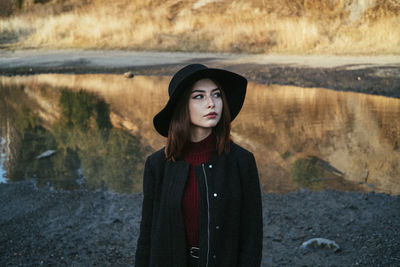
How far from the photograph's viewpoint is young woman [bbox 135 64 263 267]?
2338mm

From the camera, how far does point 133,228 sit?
5.84 meters

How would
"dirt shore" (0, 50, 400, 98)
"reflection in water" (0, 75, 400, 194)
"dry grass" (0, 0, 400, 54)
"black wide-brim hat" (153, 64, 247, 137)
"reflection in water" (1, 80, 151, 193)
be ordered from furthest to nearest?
"dry grass" (0, 0, 400, 54), "dirt shore" (0, 50, 400, 98), "reflection in water" (1, 80, 151, 193), "reflection in water" (0, 75, 400, 194), "black wide-brim hat" (153, 64, 247, 137)

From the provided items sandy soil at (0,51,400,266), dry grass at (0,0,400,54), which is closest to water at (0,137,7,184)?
sandy soil at (0,51,400,266)

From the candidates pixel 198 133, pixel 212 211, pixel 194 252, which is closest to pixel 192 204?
pixel 212 211

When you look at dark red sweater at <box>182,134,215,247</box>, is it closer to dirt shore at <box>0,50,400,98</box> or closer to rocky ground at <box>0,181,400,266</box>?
rocky ground at <box>0,181,400,266</box>

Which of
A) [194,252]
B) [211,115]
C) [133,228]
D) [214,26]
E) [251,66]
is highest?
[214,26]

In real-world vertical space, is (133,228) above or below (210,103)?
below

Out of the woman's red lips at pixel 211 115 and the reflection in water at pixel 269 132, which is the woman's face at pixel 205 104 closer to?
the woman's red lips at pixel 211 115

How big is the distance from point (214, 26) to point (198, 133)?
91.0 ft

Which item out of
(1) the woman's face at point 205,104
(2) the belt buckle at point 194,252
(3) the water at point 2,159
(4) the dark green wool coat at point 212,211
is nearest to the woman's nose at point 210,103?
(1) the woman's face at point 205,104

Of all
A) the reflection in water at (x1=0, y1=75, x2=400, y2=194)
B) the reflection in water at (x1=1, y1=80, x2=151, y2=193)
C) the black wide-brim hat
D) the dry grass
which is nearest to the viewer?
the black wide-brim hat

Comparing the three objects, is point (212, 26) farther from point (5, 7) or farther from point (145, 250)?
point (145, 250)

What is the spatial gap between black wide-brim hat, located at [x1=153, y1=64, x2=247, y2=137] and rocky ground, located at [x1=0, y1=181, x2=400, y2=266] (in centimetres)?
284

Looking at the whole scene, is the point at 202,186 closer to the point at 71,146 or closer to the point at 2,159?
the point at 2,159
